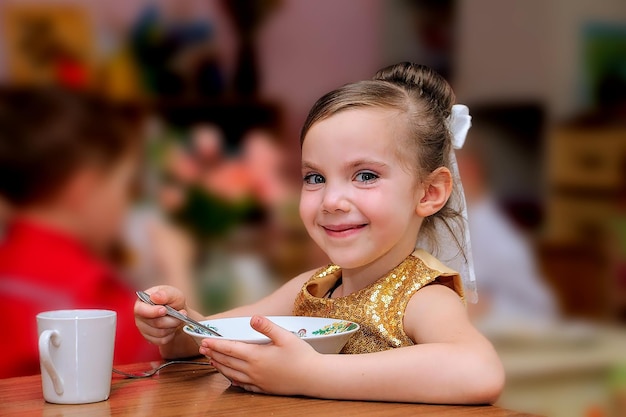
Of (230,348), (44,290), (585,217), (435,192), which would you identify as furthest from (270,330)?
(585,217)

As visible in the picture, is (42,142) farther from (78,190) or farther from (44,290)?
(44,290)

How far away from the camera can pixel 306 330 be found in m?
0.91

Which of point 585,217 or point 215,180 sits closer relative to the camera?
point 215,180

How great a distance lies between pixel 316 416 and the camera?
0.73 meters

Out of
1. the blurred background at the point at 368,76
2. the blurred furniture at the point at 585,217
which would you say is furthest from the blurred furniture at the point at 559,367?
the blurred furniture at the point at 585,217

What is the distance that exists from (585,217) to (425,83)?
6.22ft

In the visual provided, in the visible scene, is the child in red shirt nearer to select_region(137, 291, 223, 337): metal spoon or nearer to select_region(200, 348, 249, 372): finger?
select_region(137, 291, 223, 337): metal spoon

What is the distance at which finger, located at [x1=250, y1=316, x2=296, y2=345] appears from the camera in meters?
0.78

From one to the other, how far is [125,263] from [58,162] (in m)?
0.24

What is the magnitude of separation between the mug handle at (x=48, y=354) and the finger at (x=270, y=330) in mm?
163

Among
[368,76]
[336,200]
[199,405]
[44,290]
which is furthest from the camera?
[368,76]

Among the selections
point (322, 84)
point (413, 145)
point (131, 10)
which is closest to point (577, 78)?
point (322, 84)

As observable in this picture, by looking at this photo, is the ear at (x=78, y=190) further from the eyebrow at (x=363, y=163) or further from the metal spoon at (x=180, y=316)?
the eyebrow at (x=363, y=163)

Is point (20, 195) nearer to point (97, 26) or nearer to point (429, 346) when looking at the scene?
point (97, 26)
